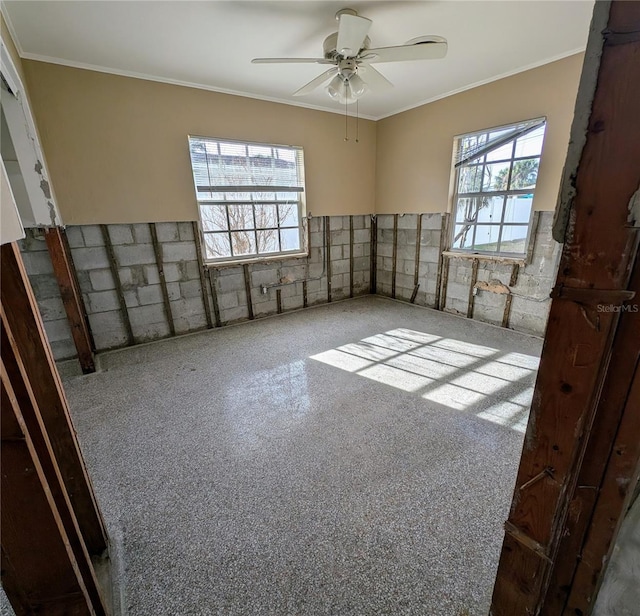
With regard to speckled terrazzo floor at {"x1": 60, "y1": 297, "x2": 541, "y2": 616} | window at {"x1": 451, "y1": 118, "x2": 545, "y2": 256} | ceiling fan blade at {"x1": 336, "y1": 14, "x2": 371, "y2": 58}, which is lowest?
speckled terrazzo floor at {"x1": 60, "y1": 297, "x2": 541, "y2": 616}

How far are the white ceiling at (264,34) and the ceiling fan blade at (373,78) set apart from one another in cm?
29

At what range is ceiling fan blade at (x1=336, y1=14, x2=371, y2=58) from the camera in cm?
187

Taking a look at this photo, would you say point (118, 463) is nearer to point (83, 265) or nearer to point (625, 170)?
point (83, 265)

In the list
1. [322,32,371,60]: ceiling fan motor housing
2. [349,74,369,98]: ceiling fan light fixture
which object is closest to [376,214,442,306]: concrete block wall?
[349,74,369,98]: ceiling fan light fixture

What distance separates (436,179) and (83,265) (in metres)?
4.37

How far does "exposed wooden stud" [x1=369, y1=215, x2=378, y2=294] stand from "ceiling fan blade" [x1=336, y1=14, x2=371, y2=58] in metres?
2.96

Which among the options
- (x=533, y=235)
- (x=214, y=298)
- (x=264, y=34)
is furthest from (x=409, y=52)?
(x=214, y=298)

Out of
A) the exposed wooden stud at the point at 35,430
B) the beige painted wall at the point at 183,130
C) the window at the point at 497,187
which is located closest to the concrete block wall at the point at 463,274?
the window at the point at 497,187

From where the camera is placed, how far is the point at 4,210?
67cm

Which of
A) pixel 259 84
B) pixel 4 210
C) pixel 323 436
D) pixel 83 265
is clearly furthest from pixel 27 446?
pixel 259 84

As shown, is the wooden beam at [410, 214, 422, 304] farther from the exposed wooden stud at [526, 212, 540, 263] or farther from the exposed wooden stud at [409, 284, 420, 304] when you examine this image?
the exposed wooden stud at [526, 212, 540, 263]

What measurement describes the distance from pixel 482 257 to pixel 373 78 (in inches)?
94.3

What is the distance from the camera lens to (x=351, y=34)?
201 cm

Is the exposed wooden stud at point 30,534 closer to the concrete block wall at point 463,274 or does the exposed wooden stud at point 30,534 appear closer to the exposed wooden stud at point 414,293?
the concrete block wall at point 463,274
